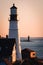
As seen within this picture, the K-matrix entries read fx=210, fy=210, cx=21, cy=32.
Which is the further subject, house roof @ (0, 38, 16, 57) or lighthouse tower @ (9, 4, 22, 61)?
lighthouse tower @ (9, 4, 22, 61)

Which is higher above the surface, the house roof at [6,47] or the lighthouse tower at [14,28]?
the lighthouse tower at [14,28]

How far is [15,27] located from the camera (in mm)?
14453

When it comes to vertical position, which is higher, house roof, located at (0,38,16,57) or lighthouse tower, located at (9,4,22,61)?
lighthouse tower, located at (9,4,22,61)

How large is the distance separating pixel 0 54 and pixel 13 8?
402 cm

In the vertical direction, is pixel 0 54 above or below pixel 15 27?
below

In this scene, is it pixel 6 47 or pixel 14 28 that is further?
pixel 14 28

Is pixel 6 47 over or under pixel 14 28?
under

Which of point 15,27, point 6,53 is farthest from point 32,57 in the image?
point 15,27

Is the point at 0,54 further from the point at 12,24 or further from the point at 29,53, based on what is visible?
the point at 12,24

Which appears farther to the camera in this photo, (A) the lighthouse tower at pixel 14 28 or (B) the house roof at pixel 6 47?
(A) the lighthouse tower at pixel 14 28

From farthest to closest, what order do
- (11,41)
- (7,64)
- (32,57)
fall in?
(11,41), (32,57), (7,64)

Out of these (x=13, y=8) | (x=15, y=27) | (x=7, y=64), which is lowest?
(x=7, y=64)

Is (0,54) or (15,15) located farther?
(15,15)

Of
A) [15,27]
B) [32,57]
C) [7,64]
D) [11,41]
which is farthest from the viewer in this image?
[15,27]
